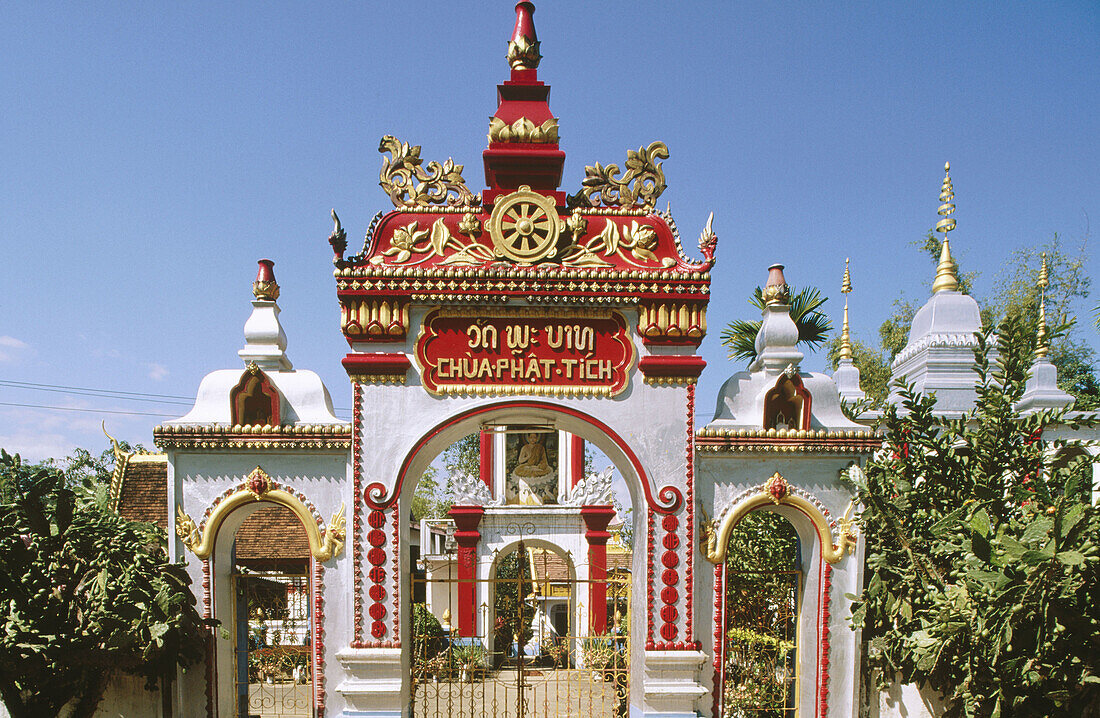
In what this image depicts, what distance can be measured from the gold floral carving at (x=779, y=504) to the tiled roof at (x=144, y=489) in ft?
35.5

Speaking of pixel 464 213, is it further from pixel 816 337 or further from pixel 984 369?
pixel 816 337

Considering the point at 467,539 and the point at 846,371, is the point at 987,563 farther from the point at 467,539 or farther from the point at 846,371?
the point at 467,539

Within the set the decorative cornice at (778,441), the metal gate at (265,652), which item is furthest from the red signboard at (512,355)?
the metal gate at (265,652)

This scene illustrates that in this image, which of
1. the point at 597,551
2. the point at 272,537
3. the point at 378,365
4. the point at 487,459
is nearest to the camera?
the point at 378,365

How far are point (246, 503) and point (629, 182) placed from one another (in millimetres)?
5852

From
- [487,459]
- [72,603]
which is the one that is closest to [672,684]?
[72,603]

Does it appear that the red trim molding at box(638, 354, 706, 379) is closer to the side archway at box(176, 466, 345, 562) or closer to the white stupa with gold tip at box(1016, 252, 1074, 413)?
the side archway at box(176, 466, 345, 562)

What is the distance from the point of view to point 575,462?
17.9m

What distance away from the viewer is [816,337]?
46.2ft

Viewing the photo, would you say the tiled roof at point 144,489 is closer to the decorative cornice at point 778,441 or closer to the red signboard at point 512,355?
the red signboard at point 512,355

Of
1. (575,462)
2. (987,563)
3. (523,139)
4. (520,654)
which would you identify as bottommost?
(520,654)

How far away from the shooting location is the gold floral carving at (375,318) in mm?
8234

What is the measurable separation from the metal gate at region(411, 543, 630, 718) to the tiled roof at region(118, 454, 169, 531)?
18.1 ft

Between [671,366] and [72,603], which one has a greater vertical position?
[671,366]
